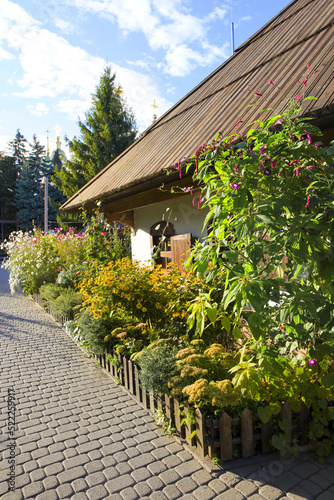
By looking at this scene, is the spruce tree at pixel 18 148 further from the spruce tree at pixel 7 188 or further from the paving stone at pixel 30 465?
the paving stone at pixel 30 465

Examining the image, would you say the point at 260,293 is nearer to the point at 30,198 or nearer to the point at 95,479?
the point at 95,479

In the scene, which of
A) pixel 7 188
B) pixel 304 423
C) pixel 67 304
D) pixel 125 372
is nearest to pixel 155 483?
pixel 304 423

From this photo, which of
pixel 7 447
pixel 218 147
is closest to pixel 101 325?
pixel 7 447

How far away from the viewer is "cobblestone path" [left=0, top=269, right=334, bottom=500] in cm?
250

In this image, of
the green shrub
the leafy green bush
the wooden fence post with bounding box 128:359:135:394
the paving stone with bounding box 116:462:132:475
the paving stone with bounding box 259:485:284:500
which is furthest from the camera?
the green shrub

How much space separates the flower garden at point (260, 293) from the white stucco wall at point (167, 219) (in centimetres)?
140

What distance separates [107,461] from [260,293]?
6.28ft

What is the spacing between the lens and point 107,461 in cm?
288

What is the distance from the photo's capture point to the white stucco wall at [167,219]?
19.3 feet

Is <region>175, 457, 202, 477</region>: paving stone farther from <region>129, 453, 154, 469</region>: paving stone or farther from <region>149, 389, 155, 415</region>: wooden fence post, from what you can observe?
<region>149, 389, 155, 415</region>: wooden fence post

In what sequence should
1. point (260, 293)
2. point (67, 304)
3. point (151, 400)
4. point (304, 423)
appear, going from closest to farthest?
point (260, 293) < point (304, 423) < point (151, 400) < point (67, 304)

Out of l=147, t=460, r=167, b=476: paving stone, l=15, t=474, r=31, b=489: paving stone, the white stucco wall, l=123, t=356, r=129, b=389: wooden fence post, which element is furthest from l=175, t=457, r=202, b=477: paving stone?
the white stucco wall

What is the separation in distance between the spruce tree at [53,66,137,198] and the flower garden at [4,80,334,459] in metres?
23.4

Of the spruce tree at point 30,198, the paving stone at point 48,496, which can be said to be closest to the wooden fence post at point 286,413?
the paving stone at point 48,496
